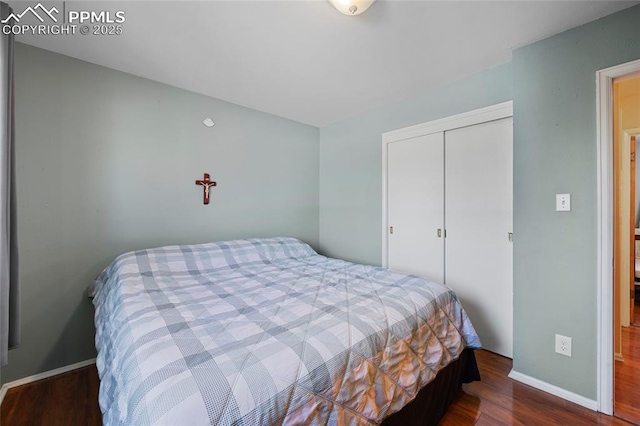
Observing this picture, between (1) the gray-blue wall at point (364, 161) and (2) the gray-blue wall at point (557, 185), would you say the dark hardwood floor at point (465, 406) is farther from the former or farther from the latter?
(1) the gray-blue wall at point (364, 161)

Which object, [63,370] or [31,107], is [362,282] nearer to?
[63,370]

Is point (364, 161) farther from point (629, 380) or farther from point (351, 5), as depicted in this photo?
point (629, 380)

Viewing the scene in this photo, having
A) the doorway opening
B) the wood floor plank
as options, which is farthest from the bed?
the doorway opening

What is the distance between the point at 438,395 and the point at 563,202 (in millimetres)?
1436

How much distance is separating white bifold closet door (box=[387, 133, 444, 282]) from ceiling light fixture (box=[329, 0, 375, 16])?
1.44m

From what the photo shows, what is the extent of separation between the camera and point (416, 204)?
2.67 meters

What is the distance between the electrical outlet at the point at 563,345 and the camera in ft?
5.43

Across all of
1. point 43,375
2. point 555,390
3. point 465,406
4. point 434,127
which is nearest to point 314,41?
point 434,127

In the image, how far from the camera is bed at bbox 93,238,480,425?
760 millimetres

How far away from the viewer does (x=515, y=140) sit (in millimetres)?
1885

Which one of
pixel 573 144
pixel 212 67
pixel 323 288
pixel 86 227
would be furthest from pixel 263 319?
pixel 573 144

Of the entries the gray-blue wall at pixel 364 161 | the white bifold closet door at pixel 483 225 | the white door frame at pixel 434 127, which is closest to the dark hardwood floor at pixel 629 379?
the white bifold closet door at pixel 483 225

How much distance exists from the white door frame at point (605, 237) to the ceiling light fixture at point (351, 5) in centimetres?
147

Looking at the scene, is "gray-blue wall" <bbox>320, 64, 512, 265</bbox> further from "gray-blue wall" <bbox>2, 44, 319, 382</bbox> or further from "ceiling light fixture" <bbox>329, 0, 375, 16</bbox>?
"ceiling light fixture" <bbox>329, 0, 375, 16</bbox>
